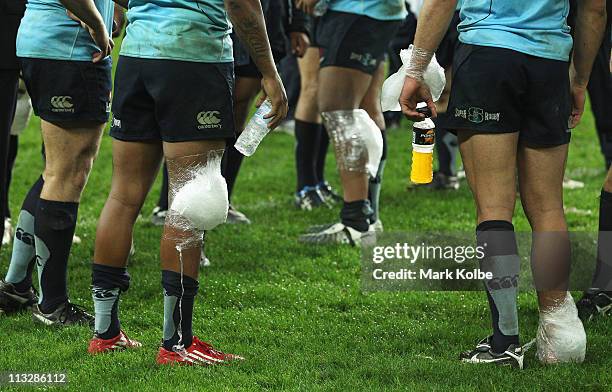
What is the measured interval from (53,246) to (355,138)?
2.45 m

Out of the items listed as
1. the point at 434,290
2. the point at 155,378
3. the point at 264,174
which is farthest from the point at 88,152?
the point at 264,174

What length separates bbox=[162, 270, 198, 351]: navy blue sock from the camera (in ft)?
14.4

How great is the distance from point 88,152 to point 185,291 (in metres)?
1.04

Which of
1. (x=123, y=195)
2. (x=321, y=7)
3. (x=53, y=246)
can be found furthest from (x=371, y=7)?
(x=123, y=195)

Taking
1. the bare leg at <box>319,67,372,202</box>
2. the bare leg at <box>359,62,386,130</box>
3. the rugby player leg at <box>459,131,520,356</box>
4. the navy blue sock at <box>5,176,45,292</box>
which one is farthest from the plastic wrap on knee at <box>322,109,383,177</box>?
the rugby player leg at <box>459,131,520,356</box>

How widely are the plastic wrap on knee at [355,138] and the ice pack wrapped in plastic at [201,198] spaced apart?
2.63 meters

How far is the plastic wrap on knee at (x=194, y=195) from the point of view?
4.31m

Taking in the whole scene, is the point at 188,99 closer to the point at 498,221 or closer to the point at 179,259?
the point at 179,259

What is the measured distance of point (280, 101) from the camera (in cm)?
435

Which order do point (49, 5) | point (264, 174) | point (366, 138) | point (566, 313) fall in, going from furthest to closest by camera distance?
point (264, 174), point (366, 138), point (49, 5), point (566, 313)

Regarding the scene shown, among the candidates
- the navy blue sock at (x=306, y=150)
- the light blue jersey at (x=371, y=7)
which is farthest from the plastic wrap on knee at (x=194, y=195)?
the navy blue sock at (x=306, y=150)

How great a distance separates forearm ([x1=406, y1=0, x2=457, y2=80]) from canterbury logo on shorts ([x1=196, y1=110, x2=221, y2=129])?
835 millimetres

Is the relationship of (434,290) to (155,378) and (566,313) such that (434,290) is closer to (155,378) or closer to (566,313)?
(566,313)

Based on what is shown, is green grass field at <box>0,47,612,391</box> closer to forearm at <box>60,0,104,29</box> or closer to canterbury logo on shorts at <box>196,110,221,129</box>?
canterbury logo on shorts at <box>196,110,221,129</box>
